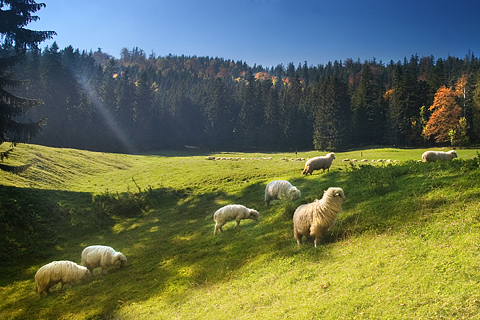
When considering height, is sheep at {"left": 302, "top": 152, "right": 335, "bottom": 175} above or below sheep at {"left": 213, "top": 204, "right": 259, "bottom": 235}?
above

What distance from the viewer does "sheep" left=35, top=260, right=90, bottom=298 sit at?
10289 millimetres

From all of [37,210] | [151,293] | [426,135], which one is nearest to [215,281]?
[151,293]

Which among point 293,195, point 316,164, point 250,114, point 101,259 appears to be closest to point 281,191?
point 293,195

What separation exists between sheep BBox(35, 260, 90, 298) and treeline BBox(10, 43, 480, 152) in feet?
169

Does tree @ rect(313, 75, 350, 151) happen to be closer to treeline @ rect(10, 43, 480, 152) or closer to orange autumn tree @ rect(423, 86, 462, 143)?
treeline @ rect(10, 43, 480, 152)

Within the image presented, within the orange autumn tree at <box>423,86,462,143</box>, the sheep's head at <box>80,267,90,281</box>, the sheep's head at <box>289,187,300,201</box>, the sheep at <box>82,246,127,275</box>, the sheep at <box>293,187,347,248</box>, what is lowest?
the sheep's head at <box>80,267,90,281</box>

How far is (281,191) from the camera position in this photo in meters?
15.5

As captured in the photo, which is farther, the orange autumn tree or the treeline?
the treeline

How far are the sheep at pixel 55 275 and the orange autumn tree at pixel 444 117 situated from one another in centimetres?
6197

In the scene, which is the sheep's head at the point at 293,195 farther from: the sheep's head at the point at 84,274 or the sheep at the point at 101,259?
the sheep's head at the point at 84,274

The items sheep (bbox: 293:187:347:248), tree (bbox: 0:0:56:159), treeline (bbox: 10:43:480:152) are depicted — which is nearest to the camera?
sheep (bbox: 293:187:347:248)

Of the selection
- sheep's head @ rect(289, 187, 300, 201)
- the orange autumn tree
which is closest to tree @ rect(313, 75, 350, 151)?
the orange autumn tree

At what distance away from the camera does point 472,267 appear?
17.2ft

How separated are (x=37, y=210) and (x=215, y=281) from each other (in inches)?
600
